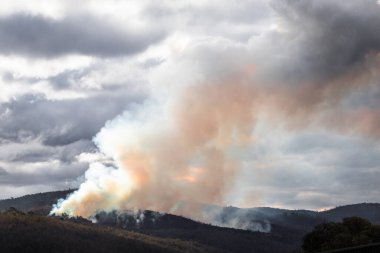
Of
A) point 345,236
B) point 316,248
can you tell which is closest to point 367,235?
point 345,236

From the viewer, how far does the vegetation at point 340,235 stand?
13350 centimetres

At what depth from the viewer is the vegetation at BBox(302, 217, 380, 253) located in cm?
13350

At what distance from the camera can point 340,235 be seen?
137 meters

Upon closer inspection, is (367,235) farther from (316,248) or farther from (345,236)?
(316,248)

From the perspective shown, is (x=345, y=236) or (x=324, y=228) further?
(x=324, y=228)

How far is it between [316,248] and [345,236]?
10.4 meters

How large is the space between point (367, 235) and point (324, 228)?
48.2 feet

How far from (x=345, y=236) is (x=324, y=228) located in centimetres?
1160

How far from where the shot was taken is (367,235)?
13475 cm

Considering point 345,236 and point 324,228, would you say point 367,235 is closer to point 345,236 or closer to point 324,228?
point 345,236

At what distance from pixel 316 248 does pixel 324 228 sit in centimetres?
610

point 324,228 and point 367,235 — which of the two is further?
point 324,228

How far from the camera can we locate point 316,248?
474 feet

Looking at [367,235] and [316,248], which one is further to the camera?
[316,248]
